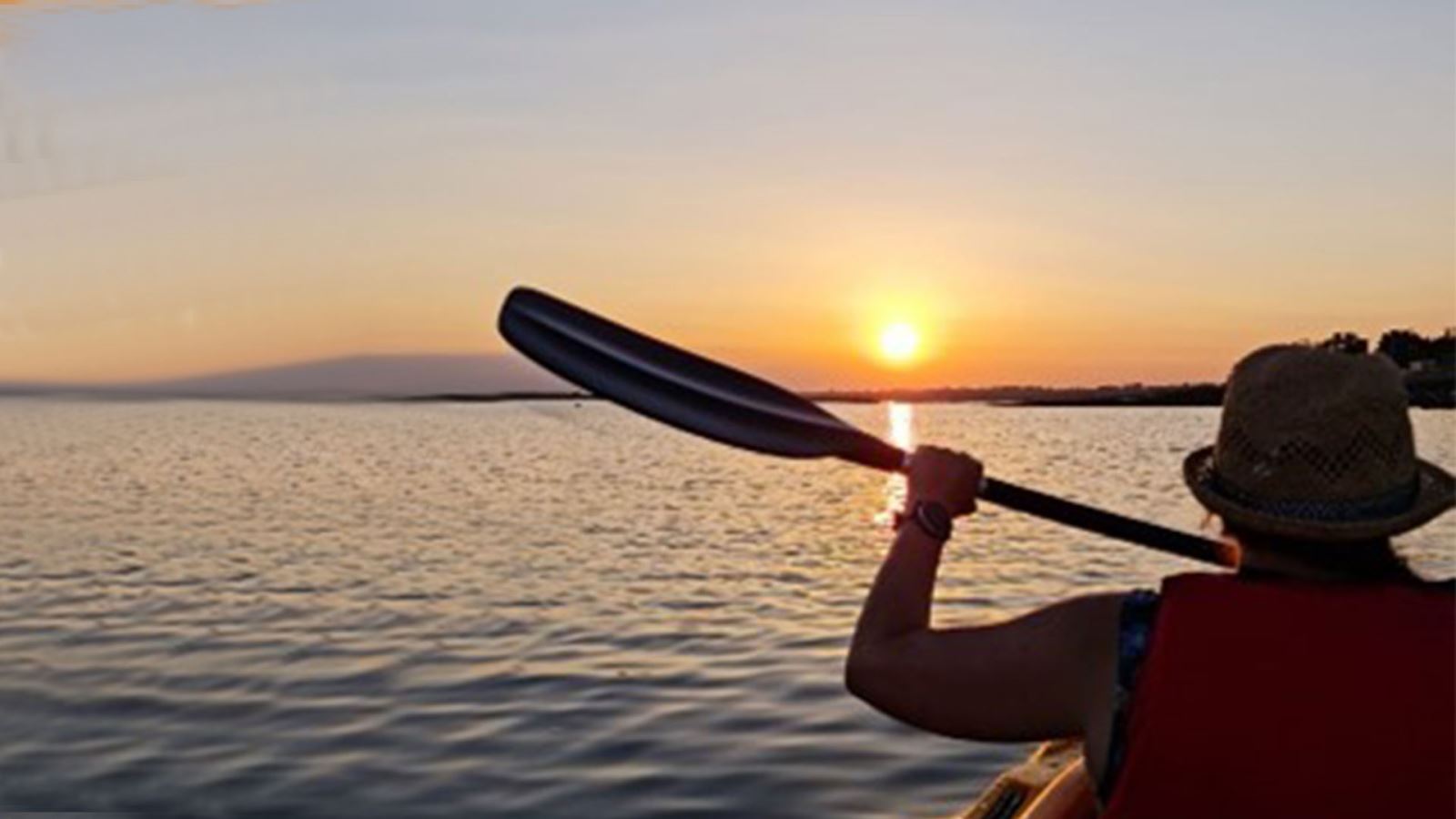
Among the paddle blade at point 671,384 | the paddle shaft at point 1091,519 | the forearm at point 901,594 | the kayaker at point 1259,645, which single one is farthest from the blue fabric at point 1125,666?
the paddle blade at point 671,384

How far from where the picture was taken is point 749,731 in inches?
428

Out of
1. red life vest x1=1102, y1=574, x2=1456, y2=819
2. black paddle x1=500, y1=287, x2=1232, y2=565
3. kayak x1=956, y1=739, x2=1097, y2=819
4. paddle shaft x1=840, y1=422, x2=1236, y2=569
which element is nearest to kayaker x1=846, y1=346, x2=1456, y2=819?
red life vest x1=1102, y1=574, x2=1456, y2=819

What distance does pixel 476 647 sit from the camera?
14.5 meters

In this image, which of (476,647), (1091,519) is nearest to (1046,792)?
(1091,519)

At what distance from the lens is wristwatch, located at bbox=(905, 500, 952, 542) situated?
127 inches

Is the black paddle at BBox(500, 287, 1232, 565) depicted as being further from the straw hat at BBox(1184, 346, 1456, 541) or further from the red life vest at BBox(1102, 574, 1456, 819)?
the red life vest at BBox(1102, 574, 1456, 819)

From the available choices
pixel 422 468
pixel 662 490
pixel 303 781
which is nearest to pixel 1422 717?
pixel 303 781

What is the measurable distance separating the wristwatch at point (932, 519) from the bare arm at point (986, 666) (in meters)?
0.08

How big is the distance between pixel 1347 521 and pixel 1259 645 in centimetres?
34

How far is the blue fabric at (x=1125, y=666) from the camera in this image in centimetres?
291

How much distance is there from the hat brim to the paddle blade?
4.94 ft

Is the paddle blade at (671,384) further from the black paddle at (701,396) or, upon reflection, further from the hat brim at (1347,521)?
the hat brim at (1347,521)

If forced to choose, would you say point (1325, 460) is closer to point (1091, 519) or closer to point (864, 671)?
point (864, 671)

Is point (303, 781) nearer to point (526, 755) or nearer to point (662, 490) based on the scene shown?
point (526, 755)
